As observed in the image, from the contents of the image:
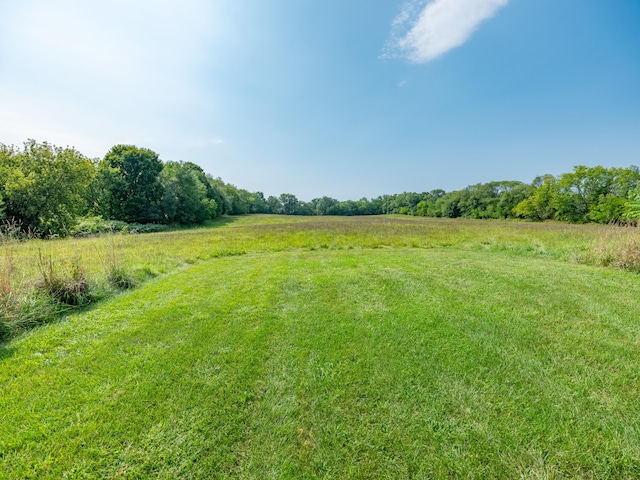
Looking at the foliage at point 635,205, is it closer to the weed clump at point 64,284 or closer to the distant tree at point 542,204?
the weed clump at point 64,284

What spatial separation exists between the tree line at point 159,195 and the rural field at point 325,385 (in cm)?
475

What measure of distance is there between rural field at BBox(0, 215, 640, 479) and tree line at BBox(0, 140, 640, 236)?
4747 millimetres

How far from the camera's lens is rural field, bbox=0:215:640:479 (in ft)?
5.97

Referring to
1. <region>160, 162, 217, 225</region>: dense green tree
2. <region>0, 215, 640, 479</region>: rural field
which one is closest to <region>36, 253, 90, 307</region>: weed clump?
<region>0, 215, 640, 479</region>: rural field

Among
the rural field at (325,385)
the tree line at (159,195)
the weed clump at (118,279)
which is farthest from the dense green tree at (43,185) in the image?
the rural field at (325,385)

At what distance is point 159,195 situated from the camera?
106 feet

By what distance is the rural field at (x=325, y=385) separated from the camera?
1.82 metres

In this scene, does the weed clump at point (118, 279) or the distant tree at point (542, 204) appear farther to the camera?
the distant tree at point (542, 204)

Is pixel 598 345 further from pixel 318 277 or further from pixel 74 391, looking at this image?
pixel 74 391

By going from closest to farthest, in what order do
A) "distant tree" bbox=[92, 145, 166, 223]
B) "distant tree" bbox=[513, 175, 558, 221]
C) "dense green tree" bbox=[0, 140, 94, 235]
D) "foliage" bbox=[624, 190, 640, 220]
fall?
"foliage" bbox=[624, 190, 640, 220], "dense green tree" bbox=[0, 140, 94, 235], "distant tree" bbox=[92, 145, 166, 223], "distant tree" bbox=[513, 175, 558, 221]

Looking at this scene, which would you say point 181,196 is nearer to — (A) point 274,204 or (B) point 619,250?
(B) point 619,250

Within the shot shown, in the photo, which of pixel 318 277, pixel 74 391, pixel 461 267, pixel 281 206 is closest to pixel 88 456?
pixel 74 391

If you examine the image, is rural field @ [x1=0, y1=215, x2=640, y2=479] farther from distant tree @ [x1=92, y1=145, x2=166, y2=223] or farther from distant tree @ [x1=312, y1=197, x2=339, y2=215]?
distant tree @ [x1=312, y1=197, x2=339, y2=215]

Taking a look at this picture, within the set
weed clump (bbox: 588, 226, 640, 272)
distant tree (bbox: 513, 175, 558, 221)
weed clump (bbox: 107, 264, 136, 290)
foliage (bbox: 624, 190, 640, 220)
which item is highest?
distant tree (bbox: 513, 175, 558, 221)
